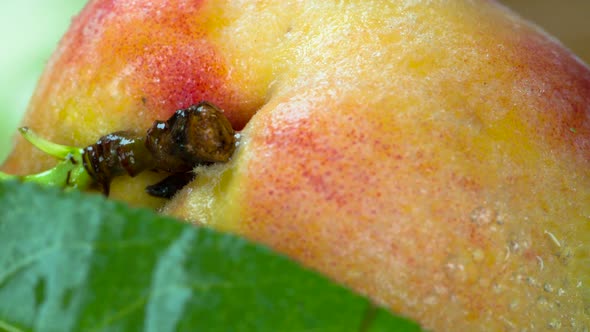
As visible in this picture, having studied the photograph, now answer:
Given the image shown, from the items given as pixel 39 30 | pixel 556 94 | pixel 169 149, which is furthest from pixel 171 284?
pixel 39 30

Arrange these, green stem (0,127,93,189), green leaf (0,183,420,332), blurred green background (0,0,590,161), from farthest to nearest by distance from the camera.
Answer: blurred green background (0,0,590,161), green stem (0,127,93,189), green leaf (0,183,420,332)

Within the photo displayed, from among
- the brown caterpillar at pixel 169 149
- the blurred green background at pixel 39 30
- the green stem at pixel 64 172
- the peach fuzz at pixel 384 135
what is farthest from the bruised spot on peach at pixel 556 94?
the blurred green background at pixel 39 30

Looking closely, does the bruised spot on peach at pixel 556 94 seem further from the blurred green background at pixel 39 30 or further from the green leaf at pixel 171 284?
the blurred green background at pixel 39 30

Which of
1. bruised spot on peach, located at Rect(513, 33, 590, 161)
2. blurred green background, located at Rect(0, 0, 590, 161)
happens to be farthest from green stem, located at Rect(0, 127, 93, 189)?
blurred green background, located at Rect(0, 0, 590, 161)

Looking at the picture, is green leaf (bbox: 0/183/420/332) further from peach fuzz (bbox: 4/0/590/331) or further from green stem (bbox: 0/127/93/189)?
green stem (bbox: 0/127/93/189)

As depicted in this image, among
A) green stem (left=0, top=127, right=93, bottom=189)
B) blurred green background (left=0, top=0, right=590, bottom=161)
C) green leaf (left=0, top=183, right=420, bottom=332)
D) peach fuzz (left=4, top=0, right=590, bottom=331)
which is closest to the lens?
green leaf (left=0, top=183, right=420, bottom=332)

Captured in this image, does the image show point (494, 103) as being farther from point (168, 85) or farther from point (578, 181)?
point (168, 85)
